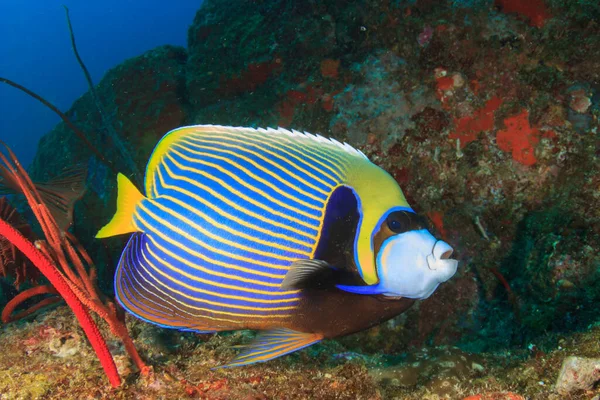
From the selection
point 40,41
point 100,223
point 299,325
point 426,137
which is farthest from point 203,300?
point 40,41

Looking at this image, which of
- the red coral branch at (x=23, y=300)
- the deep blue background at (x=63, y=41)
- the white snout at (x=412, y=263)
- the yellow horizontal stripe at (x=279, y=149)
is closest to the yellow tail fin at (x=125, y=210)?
the yellow horizontal stripe at (x=279, y=149)

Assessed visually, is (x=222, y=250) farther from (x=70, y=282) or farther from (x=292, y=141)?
(x=70, y=282)

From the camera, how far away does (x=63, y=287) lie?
1.53 metres

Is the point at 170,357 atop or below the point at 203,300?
below

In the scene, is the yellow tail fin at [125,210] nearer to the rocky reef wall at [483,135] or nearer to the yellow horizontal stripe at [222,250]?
the yellow horizontal stripe at [222,250]

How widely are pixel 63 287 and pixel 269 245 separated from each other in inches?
38.1

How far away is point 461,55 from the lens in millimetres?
4039

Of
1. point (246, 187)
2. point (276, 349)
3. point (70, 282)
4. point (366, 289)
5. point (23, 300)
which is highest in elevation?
point (246, 187)

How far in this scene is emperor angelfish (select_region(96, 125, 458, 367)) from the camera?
1.28 metres

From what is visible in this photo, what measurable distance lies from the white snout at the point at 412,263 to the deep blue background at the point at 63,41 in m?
83.6

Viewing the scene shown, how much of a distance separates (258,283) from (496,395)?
1.22 meters

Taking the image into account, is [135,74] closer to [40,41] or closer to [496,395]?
[496,395]

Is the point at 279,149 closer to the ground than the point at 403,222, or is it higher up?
higher up

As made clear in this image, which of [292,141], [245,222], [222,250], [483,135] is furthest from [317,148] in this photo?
[483,135]
